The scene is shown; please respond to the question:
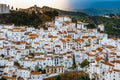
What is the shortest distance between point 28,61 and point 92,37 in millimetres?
13434

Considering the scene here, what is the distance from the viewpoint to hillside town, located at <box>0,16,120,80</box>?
1421 inches

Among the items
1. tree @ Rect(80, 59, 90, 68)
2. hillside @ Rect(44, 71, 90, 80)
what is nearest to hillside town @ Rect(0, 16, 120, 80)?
tree @ Rect(80, 59, 90, 68)

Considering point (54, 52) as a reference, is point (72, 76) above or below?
below

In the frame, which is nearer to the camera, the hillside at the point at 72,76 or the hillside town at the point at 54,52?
the hillside at the point at 72,76

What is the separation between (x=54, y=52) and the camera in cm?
4138

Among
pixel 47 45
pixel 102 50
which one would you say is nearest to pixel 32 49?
pixel 47 45

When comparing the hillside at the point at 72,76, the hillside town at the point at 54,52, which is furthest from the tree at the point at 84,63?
the hillside at the point at 72,76

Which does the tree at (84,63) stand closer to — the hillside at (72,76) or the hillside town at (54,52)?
the hillside town at (54,52)

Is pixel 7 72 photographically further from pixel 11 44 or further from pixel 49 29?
pixel 49 29

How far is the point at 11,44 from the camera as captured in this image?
140 feet

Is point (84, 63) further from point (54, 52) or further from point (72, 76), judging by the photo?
point (54, 52)

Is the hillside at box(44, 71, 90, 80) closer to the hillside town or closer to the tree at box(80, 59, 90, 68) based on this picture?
the hillside town

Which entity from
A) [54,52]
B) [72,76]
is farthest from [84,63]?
[54,52]

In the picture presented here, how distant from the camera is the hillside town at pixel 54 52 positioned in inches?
1421
